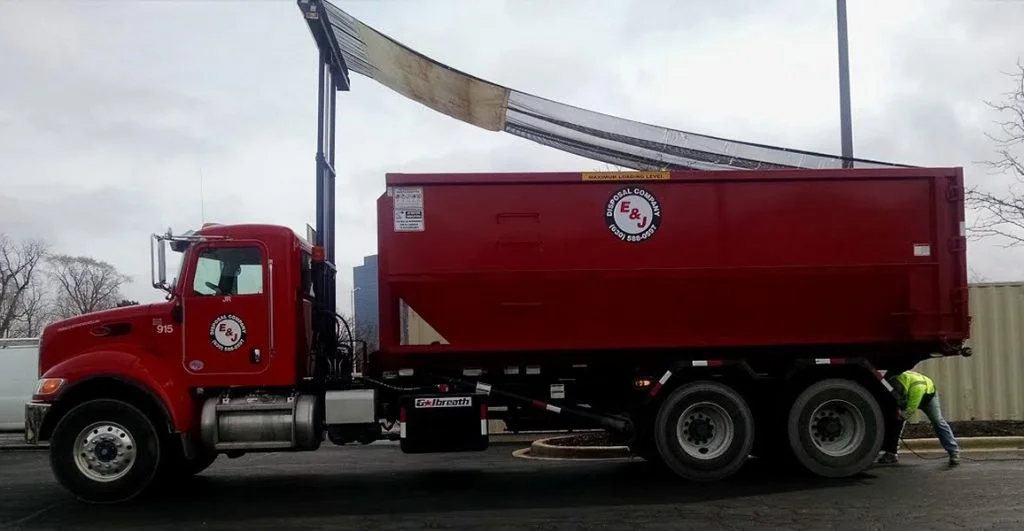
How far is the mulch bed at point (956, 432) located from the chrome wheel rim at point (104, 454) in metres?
6.05

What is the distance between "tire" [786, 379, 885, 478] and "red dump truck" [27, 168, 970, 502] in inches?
0.8

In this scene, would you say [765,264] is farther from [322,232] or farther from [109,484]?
[109,484]

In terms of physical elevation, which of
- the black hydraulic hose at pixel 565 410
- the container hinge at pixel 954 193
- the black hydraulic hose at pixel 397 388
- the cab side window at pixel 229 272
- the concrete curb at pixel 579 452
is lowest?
the concrete curb at pixel 579 452

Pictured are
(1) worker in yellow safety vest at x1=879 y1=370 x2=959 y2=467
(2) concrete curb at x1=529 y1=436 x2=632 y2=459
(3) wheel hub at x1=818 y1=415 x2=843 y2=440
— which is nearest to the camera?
A: (3) wheel hub at x1=818 y1=415 x2=843 y2=440

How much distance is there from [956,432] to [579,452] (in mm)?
5384

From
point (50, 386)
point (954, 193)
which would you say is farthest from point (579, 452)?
point (50, 386)

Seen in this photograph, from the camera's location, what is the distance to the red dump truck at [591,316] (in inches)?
328

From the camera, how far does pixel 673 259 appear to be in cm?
854

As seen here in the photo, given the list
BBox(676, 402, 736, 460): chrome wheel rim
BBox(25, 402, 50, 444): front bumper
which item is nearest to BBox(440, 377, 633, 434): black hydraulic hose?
BBox(676, 402, 736, 460): chrome wheel rim

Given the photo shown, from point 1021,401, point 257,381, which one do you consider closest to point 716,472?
point 257,381

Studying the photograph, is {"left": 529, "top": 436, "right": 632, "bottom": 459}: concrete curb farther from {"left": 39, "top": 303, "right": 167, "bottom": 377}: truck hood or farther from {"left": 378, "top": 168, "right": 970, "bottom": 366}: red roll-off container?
{"left": 39, "top": 303, "right": 167, "bottom": 377}: truck hood

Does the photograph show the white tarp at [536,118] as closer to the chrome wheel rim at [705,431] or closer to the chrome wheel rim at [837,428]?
the chrome wheel rim at [837,428]

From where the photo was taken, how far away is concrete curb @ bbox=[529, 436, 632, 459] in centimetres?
1130

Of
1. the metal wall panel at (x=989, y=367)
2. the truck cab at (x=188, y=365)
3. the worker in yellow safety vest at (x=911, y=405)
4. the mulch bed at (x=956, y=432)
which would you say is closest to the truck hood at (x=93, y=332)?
the truck cab at (x=188, y=365)
